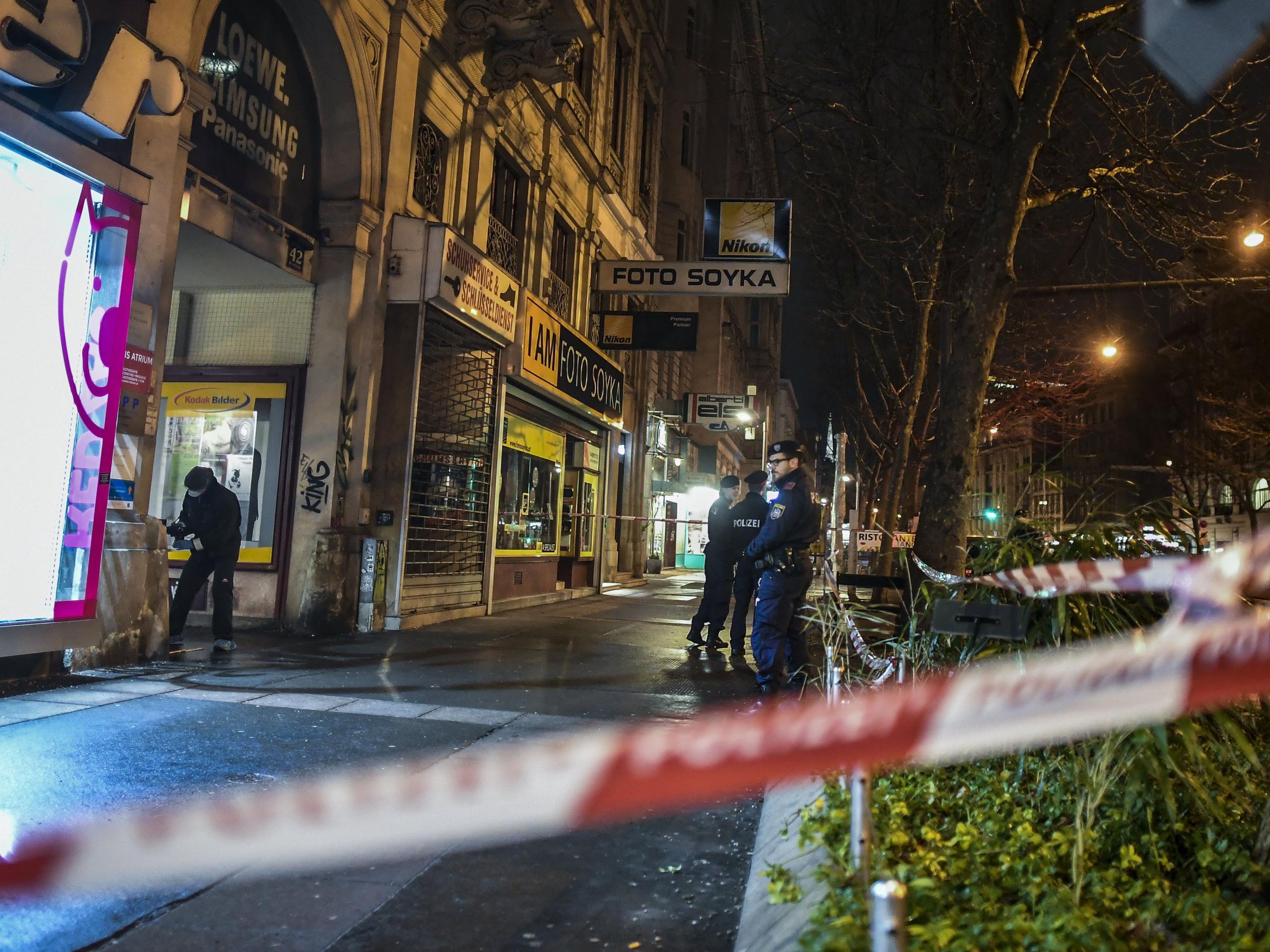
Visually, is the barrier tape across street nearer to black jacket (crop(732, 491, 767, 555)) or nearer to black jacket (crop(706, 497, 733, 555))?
black jacket (crop(732, 491, 767, 555))

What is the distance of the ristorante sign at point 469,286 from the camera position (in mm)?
11000

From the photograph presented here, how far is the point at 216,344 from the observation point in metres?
11.0

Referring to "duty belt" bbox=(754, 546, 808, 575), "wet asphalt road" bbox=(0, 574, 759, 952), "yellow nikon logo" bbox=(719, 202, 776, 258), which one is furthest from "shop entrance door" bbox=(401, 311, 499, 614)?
"duty belt" bbox=(754, 546, 808, 575)

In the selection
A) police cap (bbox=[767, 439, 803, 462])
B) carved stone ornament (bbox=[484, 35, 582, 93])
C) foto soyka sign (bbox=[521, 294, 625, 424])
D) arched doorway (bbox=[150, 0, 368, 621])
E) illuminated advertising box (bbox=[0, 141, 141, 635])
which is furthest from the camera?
foto soyka sign (bbox=[521, 294, 625, 424])

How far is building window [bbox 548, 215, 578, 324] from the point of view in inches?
684

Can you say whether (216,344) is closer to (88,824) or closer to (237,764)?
(237,764)

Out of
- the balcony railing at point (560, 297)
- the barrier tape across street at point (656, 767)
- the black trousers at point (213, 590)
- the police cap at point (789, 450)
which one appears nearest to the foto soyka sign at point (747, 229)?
the balcony railing at point (560, 297)

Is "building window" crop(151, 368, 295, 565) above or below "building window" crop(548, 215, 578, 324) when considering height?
below

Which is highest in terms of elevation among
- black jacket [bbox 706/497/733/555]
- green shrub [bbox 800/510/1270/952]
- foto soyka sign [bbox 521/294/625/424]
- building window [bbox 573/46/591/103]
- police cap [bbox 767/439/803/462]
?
building window [bbox 573/46/591/103]

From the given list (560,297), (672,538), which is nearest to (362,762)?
(560,297)

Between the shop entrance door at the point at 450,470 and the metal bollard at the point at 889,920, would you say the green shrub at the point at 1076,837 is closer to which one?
the metal bollard at the point at 889,920

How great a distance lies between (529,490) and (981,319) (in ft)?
27.7

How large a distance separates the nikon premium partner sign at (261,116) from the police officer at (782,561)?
5862 mm

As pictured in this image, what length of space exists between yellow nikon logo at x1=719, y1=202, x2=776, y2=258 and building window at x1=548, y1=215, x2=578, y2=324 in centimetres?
331
